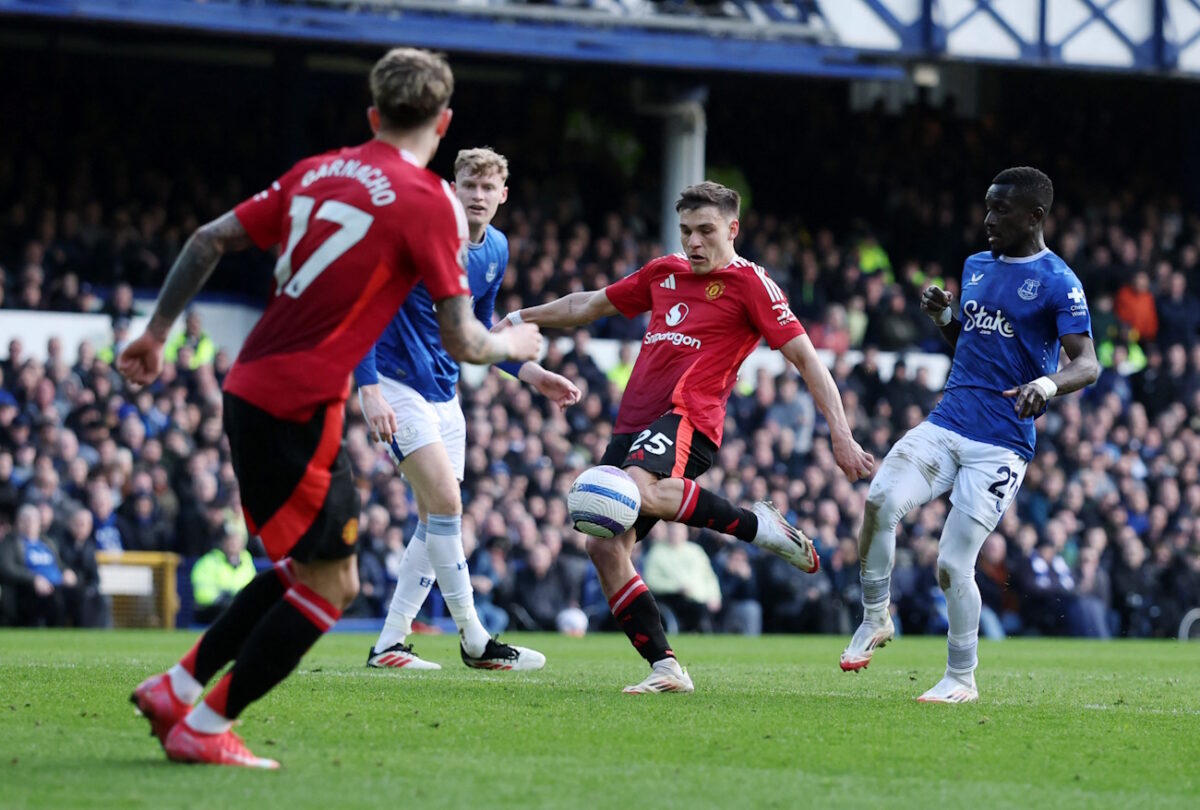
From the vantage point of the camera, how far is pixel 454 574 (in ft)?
31.3

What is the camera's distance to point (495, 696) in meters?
8.12

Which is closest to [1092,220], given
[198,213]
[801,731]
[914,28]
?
[914,28]

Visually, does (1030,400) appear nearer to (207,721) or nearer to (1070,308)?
(1070,308)

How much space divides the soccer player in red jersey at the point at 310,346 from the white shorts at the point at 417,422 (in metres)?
3.34

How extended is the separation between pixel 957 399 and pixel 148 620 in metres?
11.6

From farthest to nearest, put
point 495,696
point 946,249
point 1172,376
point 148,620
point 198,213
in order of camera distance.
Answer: point 946,249
point 1172,376
point 198,213
point 148,620
point 495,696

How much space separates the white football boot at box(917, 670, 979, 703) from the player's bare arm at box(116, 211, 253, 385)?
4295 millimetres

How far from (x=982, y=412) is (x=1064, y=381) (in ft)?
2.12

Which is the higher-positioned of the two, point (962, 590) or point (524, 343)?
point (524, 343)

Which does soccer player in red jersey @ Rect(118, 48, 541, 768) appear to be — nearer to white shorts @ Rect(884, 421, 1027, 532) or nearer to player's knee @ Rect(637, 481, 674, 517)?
player's knee @ Rect(637, 481, 674, 517)

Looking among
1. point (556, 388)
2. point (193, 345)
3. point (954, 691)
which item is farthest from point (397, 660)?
point (193, 345)

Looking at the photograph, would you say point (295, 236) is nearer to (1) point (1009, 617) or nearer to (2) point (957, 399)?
(2) point (957, 399)

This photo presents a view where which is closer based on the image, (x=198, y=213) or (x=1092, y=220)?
(x=198, y=213)

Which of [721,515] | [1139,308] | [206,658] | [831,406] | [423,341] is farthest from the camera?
Answer: [1139,308]
